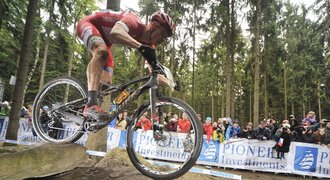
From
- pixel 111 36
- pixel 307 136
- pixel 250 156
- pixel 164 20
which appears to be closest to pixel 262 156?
pixel 250 156

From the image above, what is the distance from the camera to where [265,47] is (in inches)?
1056

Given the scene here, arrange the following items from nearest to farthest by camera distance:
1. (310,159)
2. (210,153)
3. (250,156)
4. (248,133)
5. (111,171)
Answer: (111,171) < (310,159) < (250,156) < (210,153) < (248,133)

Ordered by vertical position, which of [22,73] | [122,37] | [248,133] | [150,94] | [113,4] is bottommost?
[150,94]

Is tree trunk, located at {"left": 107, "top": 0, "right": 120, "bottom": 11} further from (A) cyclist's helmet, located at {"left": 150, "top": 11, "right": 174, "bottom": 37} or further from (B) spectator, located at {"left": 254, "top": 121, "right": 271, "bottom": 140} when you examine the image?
(B) spectator, located at {"left": 254, "top": 121, "right": 271, "bottom": 140}

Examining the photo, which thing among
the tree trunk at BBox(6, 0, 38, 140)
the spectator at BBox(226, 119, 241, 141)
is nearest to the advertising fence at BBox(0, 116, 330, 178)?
the spectator at BBox(226, 119, 241, 141)

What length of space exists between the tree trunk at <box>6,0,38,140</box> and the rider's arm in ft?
23.1

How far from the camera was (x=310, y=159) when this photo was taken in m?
13.6

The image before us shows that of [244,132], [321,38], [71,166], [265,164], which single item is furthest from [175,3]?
[71,166]

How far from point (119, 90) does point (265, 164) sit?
11088mm

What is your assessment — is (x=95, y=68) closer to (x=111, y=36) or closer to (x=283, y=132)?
(x=111, y=36)

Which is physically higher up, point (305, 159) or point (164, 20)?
point (164, 20)

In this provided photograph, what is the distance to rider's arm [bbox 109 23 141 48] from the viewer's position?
4109mm

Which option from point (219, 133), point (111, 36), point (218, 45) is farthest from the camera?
point (218, 45)

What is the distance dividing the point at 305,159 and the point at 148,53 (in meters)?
11.5
